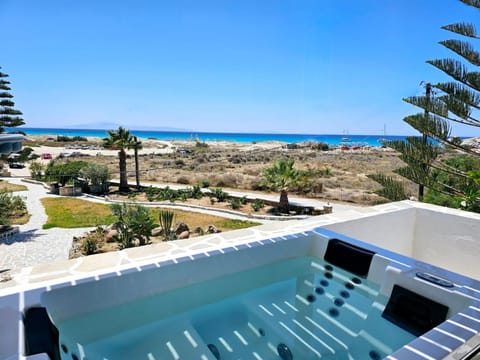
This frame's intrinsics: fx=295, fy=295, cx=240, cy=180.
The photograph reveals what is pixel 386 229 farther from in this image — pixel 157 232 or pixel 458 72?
pixel 157 232

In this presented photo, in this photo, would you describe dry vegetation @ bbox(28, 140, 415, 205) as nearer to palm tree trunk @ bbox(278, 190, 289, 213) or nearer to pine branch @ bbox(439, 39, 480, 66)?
palm tree trunk @ bbox(278, 190, 289, 213)

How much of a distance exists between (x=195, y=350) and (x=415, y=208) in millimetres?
3050

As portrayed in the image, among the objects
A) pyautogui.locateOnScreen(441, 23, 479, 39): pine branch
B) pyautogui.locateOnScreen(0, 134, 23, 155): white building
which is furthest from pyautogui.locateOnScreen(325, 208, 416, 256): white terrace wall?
pyautogui.locateOnScreen(0, 134, 23, 155): white building

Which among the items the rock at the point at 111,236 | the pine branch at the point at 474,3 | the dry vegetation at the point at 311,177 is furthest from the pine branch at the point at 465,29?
the rock at the point at 111,236

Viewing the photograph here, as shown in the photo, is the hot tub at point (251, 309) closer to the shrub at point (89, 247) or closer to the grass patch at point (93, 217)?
the shrub at point (89, 247)

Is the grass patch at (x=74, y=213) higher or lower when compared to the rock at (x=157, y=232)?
lower

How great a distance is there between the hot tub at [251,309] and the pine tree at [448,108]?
2.40 m

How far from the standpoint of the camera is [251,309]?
240cm

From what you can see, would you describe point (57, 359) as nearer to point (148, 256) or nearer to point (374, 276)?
point (148, 256)

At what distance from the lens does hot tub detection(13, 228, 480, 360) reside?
6.07 feet

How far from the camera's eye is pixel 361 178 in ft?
49.0

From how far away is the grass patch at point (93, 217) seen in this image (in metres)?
7.88

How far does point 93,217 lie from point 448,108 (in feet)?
28.9

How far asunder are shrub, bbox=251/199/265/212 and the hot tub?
24.0ft
